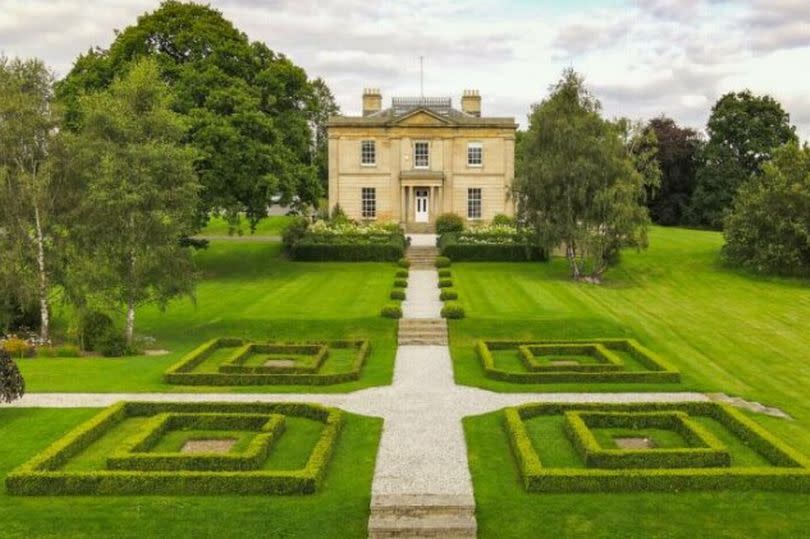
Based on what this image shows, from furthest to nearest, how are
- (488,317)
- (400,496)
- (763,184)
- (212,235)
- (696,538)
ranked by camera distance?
1. (212,235)
2. (763,184)
3. (488,317)
4. (400,496)
5. (696,538)

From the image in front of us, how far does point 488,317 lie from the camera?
119 ft

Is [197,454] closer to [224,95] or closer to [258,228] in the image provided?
[224,95]

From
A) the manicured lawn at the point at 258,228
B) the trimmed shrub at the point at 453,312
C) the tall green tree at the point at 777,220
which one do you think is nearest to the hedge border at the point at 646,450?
the trimmed shrub at the point at 453,312

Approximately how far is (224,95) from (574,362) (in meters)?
29.1

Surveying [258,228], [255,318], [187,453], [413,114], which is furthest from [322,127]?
[187,453]

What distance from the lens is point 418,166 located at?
225 feet

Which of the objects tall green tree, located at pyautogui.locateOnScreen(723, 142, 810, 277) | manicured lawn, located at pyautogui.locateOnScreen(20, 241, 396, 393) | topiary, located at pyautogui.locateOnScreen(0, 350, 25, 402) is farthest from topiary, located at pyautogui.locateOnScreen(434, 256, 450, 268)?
topiary, located at pyautogui.locateOnScreen(0, 350, 25, 402)

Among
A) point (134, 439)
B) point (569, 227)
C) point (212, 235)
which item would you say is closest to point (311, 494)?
point (134, 439)

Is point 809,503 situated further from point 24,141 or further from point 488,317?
point 24,141

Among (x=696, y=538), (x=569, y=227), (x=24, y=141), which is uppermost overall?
(x=24, y=141)

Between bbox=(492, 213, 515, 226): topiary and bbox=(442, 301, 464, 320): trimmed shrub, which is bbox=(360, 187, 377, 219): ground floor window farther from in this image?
bbox=(442, 301, 464, 320): trimmed shrub

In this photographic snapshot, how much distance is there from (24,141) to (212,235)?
1483 inches

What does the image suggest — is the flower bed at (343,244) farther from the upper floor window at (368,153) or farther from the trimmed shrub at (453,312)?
the trimmed shrub at (453,312)

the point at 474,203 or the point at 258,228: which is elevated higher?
the point at 474,203
